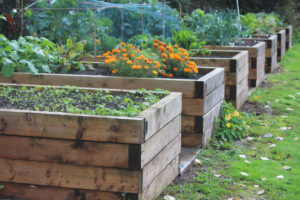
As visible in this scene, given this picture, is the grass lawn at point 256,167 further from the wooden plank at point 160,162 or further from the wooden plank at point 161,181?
the wooden plank at point 160,162

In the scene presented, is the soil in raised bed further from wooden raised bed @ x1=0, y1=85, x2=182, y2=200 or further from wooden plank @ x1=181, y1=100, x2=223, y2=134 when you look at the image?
wooden plank @ x1=181, y1=100, x2=223, y2=134

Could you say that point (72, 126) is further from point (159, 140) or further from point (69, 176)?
point (159, 140)

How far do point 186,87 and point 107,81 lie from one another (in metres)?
0.85

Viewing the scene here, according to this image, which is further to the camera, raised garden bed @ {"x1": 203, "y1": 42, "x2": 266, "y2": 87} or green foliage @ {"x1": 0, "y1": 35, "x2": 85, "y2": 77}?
raised garden bed @ {"x1": 203, "y1": 42, "x2": 266, "y2": 87}

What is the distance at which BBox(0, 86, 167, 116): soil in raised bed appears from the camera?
9.03ft

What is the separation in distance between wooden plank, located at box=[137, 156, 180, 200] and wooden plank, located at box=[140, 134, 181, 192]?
4 cm

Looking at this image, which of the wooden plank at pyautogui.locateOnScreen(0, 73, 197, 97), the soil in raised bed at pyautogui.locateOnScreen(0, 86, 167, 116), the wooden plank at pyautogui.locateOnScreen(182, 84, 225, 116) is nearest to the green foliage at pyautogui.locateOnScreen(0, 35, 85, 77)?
the wooden plank at pyautogui.locateOnScreen(0, 73, 197, 97)

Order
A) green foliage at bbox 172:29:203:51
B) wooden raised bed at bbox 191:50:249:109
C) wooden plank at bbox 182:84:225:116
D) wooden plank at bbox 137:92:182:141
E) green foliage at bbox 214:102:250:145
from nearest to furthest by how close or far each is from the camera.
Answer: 1. wooden plank at bbox 137:92:182:141
2. wooden plank at bbox 182:84:225:116
3. green foliage at bbox 214:102:250:145
4. wooden raised bed at bbox 191:50:249:109
5. green foliage at bbox 172:29:203:51

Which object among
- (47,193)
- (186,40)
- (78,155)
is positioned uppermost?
(186,40)

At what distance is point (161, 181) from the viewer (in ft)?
9.20

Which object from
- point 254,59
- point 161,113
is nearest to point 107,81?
point 161,113

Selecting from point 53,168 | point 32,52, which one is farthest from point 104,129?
point 32,52

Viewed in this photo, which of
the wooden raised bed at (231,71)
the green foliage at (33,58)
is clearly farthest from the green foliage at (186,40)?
the green foliage at (33,58)

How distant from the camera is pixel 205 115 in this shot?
3855 millimetres
